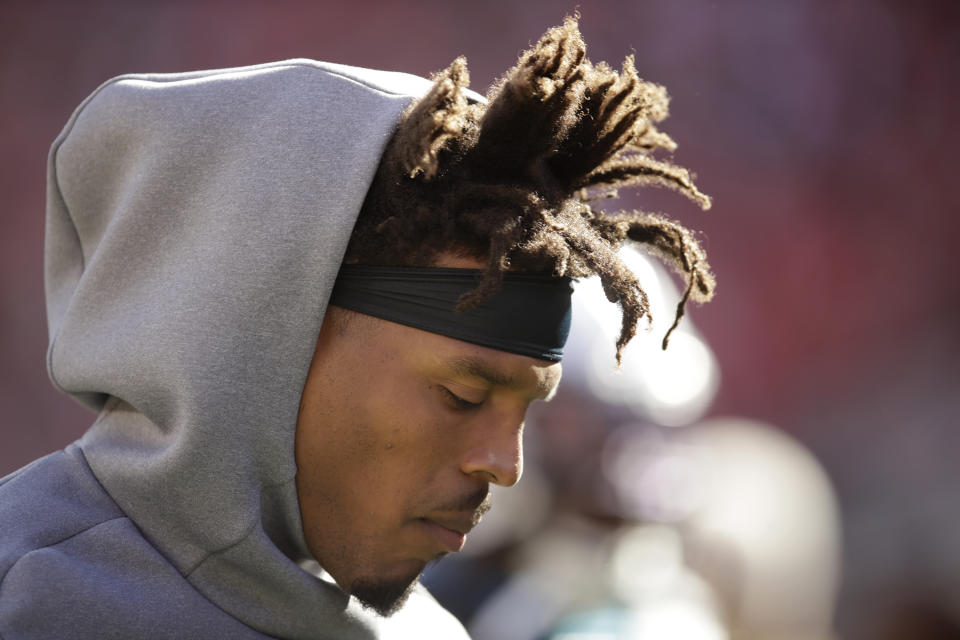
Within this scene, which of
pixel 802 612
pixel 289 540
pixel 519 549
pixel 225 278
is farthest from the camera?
pixel 802 612

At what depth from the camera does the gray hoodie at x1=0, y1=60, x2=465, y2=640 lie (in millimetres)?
1904

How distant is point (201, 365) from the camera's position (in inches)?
75.8

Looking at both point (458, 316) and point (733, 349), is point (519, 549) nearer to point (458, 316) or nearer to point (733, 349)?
point (458, 316)

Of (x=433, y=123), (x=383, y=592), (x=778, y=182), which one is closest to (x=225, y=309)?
(x=433, y=123)

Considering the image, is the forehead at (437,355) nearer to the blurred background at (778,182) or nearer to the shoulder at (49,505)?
the shoulder at (49,505)

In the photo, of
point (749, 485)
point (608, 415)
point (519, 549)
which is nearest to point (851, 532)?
point (749, 485)

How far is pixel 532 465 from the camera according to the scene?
647 cm

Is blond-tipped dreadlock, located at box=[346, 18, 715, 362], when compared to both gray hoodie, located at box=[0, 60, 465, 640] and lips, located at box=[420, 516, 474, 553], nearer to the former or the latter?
gray hoodie, located at box=[0, 60, 465, 640]

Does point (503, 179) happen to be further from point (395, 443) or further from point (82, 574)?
point (82, 574)

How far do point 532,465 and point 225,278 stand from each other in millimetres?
4687

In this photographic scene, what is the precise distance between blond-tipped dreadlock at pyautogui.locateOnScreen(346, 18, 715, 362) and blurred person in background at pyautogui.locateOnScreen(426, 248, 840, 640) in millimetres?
2386

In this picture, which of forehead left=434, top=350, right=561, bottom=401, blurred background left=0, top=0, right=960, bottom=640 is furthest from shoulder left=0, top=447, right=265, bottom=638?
blurred background left=0, top=0, right=960, bottom=640

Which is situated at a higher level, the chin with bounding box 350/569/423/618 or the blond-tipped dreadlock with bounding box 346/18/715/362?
the blond-tipped dreadlock with bounding box 346/18/715/362

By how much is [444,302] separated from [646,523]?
14.9 ft
